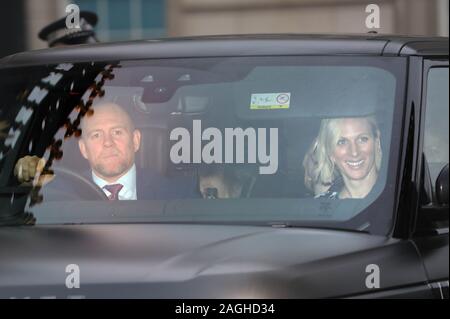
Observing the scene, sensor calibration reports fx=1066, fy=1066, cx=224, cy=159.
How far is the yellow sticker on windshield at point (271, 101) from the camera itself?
11.9 feet

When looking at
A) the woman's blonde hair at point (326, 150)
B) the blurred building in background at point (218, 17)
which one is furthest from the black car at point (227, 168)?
the blurred building in background at point (218, 17)

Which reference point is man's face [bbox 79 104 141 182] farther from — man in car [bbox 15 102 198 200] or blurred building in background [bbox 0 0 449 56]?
blurred building in background [bbox 0 0 449 56]

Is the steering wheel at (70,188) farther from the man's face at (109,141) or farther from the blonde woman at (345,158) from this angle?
the blonde woman at (345,158)

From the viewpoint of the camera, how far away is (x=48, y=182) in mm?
3799

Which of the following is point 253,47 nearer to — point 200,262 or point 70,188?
point 70,188

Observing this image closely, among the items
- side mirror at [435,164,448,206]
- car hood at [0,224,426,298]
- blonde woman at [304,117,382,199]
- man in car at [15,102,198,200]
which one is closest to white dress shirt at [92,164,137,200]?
man in car at [15,102,198,200]

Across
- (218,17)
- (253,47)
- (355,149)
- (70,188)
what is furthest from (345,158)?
(218,17)

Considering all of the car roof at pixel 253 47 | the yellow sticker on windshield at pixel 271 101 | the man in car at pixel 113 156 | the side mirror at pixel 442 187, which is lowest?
the side mirror at pixel 442 187

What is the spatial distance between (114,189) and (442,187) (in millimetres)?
1139

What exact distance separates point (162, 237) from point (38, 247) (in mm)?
377

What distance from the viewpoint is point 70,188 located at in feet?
12.2

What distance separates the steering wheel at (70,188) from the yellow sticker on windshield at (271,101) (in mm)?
617
